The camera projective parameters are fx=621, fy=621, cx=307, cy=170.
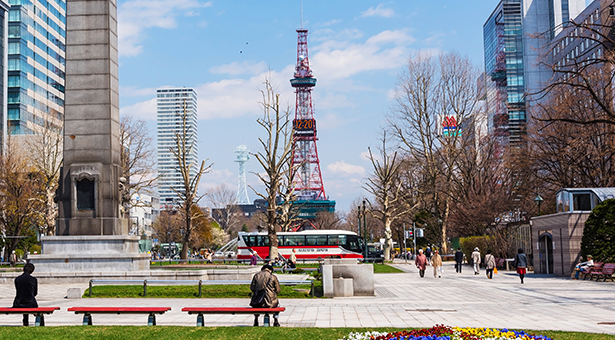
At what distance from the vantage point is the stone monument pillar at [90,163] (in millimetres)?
24281

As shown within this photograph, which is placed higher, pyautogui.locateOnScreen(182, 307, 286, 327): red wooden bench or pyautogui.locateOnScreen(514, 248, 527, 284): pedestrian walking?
pyautogui.locateOnScreen(182, 307, 286, 327): red wooden bench

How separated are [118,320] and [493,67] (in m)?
145

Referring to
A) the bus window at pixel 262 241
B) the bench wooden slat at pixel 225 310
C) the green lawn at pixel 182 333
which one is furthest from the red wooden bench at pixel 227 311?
the bus window at pixel 262 241

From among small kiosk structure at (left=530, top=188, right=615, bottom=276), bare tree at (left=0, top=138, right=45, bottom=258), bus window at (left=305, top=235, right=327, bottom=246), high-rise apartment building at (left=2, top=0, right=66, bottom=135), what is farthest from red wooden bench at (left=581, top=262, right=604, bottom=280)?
high-rise apartment building at (left=2, top=0, right=66, bottom=135)

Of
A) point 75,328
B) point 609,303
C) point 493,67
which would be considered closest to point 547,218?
point 609,303

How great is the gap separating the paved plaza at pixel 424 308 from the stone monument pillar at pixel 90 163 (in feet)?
5.12

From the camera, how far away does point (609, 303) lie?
57.8 ft

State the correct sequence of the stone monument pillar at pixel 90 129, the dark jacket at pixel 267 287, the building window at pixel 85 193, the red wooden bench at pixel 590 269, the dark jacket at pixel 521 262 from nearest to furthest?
the dark jacket at pixel 267 287, the stone monument pillar at pixel 90 129, the building window at pixel 85 193, the dark jacket at pixel 521 262, the red wooden bench at pixel 590 269

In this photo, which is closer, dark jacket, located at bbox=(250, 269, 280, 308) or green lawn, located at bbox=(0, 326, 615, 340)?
green lawn, located at bbox=(0, 326, 615, 340)

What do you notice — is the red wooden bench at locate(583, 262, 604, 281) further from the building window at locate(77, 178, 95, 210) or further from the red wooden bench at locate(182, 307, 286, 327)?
the building window at locate(77, 178, 95, 210)

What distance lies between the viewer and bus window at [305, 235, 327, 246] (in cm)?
5978

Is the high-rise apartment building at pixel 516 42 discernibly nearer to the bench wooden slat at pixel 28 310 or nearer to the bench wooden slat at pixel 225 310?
the bench wooden slat at pixel 225 310

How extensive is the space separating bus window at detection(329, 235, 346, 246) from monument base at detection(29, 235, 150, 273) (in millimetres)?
36532

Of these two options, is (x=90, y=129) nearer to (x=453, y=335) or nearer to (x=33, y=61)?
(x=453, y=335)
